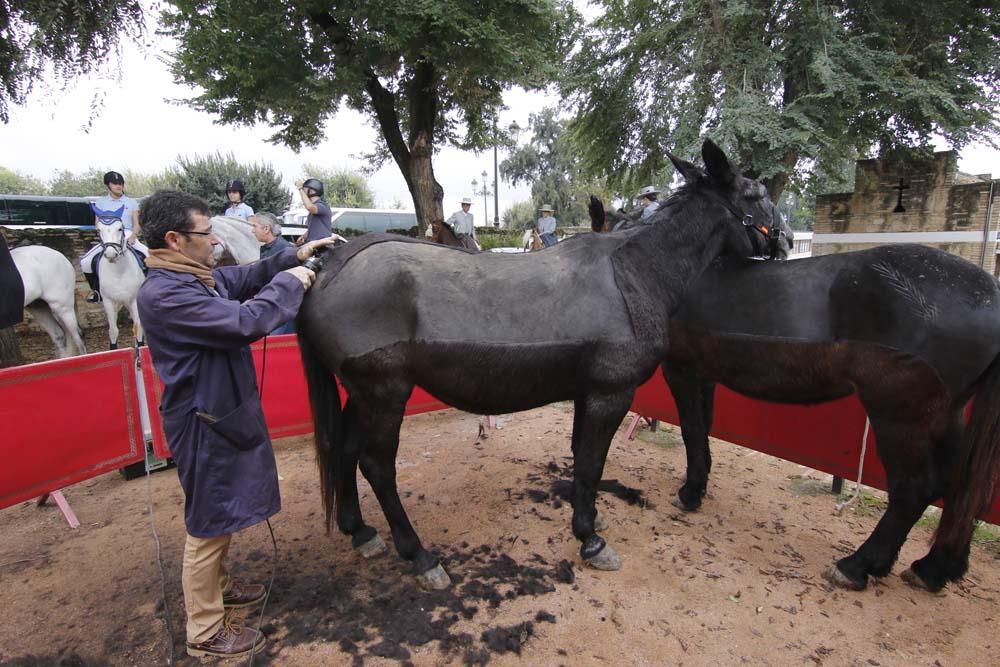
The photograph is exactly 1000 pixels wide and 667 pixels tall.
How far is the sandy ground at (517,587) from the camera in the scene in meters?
2.20

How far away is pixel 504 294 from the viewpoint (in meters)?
2.44

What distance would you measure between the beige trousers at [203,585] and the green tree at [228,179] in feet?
88.6

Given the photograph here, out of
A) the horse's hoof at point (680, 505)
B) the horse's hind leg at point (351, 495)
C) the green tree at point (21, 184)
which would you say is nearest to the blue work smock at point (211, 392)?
the horse's hind leg at point (351, 495)

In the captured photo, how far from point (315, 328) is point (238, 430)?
0.60 metres

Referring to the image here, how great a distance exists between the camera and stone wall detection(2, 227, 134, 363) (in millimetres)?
8719

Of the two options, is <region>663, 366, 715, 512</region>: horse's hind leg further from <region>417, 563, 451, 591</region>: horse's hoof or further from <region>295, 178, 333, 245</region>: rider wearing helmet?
<region>295, 178, 333, 245</region>: rider wearing helmet

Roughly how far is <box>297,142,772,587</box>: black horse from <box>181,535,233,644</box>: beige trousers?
2.22ft

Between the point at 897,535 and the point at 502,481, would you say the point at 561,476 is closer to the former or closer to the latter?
the point at 502,481

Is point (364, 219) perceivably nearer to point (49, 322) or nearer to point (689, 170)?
point (49, 322)

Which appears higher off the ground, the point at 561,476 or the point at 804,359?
the point at 804,359

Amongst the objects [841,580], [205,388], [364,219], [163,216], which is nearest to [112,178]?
[163,216]

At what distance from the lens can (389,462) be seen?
2562 millimetres

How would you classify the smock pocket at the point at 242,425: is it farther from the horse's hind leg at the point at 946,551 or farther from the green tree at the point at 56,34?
the green tree at the point at 56,34

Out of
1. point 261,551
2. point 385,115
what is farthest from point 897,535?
point 385,115
